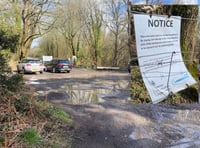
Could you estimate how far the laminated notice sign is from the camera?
4.15 m

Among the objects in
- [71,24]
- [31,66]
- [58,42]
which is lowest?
[31,66]

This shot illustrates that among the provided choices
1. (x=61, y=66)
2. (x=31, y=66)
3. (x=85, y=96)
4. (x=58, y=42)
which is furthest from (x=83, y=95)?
(x=58, y=42)

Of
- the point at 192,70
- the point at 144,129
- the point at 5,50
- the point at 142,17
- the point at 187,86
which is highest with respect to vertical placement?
the point at 142,17

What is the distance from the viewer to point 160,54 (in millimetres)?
4305

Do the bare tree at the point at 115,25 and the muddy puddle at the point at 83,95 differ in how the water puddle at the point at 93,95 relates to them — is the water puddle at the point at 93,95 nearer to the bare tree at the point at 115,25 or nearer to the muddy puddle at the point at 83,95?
the muddy puddle at the point at 83,95

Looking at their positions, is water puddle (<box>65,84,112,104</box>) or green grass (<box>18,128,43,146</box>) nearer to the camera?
green grass (<box>18,128,43,146</box>)

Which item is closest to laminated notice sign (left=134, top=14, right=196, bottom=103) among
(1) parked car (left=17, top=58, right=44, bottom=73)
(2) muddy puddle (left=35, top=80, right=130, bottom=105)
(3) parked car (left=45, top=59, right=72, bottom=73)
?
(2) muddy puddle (left=35, top=80, right=130, bottom=105)

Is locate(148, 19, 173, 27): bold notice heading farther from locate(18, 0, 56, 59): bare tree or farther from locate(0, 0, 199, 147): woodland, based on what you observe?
locate(18, 0, 56, 59): bare tree

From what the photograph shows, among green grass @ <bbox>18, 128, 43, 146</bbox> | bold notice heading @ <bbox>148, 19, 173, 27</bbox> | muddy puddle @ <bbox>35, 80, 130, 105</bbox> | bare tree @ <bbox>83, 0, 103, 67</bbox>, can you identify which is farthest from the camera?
bare tree @ <bbox>83, 0, 103, 67</bbox>

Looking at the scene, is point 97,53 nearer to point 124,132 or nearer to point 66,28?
point 66,28

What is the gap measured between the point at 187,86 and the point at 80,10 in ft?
88.8

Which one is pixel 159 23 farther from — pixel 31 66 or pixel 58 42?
pixel 58 42

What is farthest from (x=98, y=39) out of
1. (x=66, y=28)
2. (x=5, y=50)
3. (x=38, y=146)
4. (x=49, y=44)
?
(x=38, y=146)

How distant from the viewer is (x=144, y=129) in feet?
17.5
